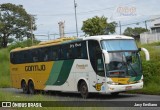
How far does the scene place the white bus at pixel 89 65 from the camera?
19.2m

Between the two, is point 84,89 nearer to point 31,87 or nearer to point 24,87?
point 31,87

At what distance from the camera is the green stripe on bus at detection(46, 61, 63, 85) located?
2297cm

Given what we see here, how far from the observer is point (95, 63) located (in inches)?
776

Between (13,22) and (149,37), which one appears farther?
(13,22)

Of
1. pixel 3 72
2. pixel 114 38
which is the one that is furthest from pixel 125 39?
pixel 3 72

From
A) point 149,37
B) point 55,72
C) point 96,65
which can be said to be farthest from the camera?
point 149,37

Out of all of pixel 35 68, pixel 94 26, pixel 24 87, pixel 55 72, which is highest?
→ pixel 94 26

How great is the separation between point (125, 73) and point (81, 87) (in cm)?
292

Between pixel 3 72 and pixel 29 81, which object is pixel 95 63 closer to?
pixel 29 81

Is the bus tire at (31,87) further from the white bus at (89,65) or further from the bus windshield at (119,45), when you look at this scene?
the bus windshield at (119,45)

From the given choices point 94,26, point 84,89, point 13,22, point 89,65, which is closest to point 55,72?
point 84,89

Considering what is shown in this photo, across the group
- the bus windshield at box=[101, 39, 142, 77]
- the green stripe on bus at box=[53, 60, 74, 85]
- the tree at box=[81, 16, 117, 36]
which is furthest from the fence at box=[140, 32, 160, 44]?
the bus windshield at box=[101, 39, 142, 77]

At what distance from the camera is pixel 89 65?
20125 millimetres

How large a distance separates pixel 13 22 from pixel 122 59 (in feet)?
Result: 235
